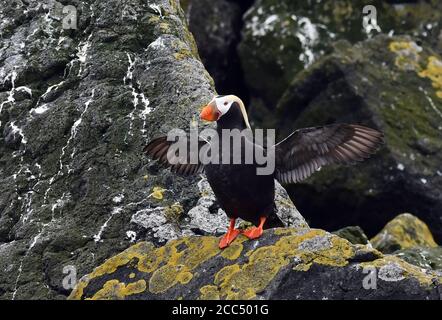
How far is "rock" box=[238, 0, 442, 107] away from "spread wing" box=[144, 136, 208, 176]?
21.3 feet

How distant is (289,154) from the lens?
8.56 metres

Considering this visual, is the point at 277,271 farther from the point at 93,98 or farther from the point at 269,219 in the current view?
the point at 93,98

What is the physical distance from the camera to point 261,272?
7.40 meters

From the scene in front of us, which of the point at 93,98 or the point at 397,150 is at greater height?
the point at 93,98

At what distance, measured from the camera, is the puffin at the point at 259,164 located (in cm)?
810

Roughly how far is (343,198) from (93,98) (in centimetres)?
424

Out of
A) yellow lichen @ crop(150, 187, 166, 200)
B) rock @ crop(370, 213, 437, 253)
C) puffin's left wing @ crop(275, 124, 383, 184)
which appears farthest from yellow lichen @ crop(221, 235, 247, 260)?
rock @ crop(370, 213, 437, 253)

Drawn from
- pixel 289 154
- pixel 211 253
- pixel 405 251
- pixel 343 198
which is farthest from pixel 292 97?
pixel 211 253

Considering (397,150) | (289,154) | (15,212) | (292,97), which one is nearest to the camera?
(289,154)

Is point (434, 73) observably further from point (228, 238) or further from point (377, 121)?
point (228, 238)

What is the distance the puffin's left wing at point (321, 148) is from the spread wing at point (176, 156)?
79cm

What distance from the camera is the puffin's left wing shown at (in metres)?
8.38
